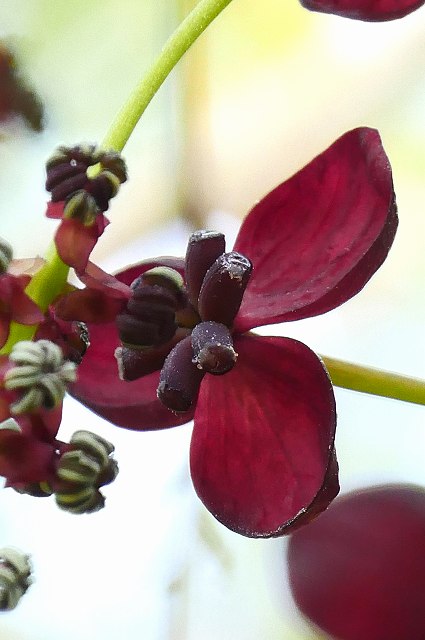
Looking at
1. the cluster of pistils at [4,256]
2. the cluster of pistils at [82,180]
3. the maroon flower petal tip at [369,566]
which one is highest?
the cluster of pistils at [82,180]

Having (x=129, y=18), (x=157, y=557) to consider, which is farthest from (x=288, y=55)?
(x=157, y=557)

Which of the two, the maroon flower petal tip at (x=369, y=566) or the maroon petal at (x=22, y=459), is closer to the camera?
the maroon petal at (x=22, y=459)

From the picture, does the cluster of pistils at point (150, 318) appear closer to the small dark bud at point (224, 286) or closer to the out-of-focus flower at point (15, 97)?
the small dark bud at point (224, 286)

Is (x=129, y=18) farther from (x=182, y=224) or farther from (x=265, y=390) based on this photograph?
(x=265, y=390)

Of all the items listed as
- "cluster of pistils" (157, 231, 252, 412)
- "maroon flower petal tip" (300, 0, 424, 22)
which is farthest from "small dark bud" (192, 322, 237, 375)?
"maroon flower petal tip" (300, 0, 424, 22)

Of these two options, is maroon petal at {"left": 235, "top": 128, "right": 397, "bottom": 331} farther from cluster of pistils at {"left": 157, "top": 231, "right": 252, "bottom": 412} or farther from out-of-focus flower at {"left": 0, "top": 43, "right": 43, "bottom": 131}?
out-of-focus flower at {"left": 0, "top": 43, "right": 43, "bottom": 131}

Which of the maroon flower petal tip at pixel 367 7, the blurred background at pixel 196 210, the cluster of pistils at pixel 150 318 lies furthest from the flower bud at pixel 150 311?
the blurred background at pixel 196 210

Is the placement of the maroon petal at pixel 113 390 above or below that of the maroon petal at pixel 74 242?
below
